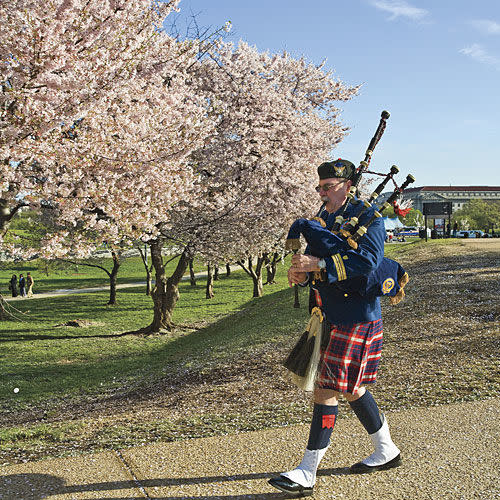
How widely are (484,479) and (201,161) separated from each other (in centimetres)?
1270

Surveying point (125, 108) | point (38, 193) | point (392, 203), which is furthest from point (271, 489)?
point (125, 108)

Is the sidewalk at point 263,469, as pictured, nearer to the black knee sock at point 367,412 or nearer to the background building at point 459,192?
the black knee sock at point 367,412

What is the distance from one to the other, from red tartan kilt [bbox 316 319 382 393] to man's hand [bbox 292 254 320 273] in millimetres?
488

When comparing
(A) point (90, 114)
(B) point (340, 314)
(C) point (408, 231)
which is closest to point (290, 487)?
(B) point (340, 314)

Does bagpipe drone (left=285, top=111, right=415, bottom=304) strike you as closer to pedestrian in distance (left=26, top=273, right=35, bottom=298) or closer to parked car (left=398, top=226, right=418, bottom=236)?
pedestrian in distance (left=26, top=273, right=35, bottom=298)

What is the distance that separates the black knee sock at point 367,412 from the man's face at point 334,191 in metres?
1.35

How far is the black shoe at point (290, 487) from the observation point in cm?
331

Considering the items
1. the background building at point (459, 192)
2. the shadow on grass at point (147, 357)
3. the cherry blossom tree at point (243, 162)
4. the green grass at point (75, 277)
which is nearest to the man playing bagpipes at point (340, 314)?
the shadow on grass at point (147, 357)

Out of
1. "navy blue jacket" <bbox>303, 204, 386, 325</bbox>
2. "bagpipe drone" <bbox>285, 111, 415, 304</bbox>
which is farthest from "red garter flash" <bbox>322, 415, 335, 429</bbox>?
"bagpipe drone" <bbox>285, 111, 415, 304</bbox>

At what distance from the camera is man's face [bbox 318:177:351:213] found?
3.68 metres

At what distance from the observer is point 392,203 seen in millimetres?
3836

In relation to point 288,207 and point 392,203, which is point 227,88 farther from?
point 392,203

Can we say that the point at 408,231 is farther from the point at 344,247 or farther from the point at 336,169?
the point at 344,247

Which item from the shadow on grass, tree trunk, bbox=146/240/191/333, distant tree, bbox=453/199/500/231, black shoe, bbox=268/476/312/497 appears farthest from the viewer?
distant tree, bbox=453/199/500/231
